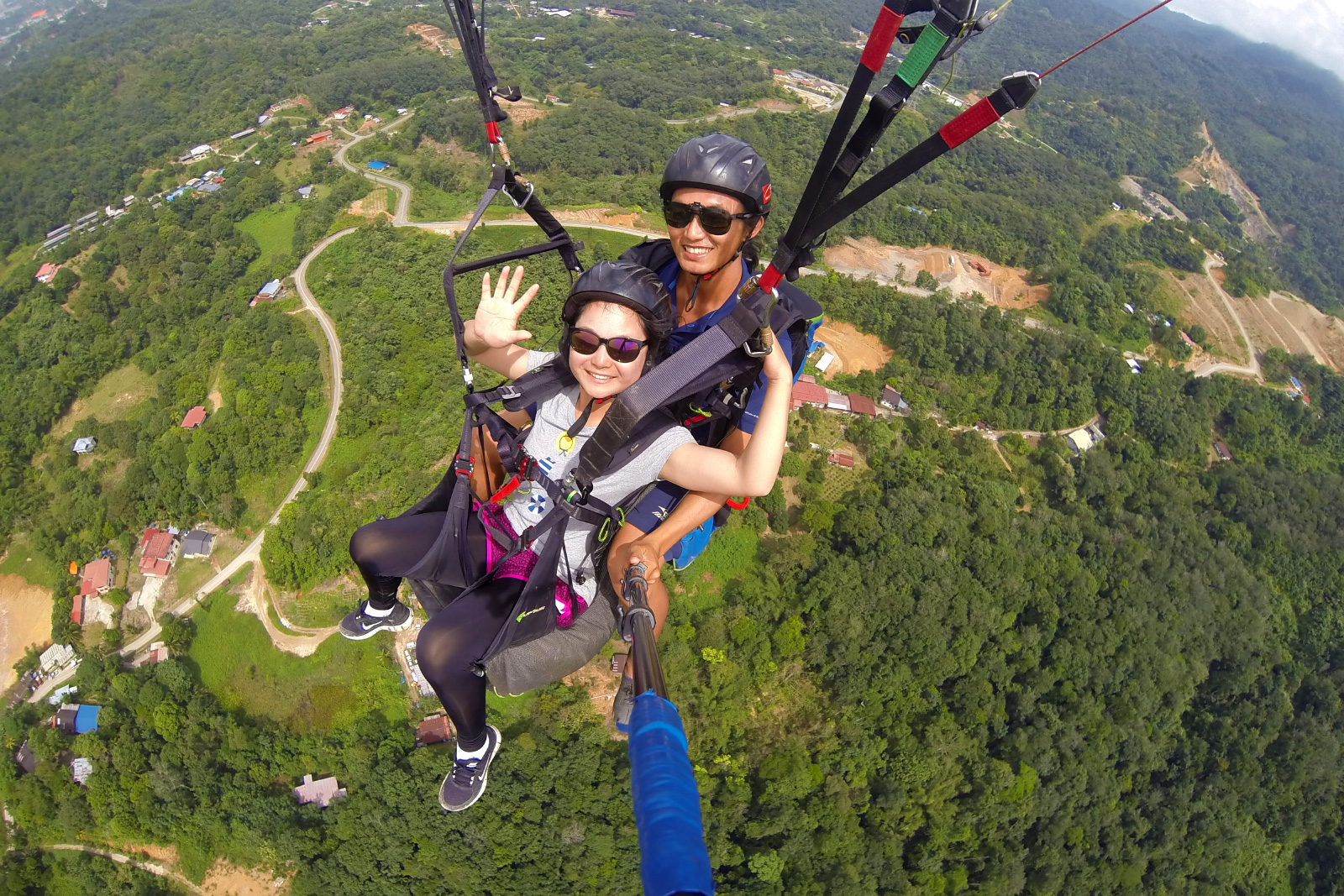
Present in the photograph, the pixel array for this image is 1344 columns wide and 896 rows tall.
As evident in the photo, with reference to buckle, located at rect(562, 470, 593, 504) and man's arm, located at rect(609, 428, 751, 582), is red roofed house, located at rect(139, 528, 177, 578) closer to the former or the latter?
man's arm, located at rect(609, 428, 751, 582)

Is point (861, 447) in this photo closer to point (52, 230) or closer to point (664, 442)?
point (664, 442)

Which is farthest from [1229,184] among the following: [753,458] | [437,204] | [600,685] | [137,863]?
[137,863]

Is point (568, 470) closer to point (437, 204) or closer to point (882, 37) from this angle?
point (882, 37)

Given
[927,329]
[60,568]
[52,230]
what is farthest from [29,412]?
[927,329]

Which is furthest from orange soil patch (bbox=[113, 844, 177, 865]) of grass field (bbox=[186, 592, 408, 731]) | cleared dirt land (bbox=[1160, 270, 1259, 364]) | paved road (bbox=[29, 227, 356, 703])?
cleared dirt land (bbox=[1160, 270, 1259, 364])

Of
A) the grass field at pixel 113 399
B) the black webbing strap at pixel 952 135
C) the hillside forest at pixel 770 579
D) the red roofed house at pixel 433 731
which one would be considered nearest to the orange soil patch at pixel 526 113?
the hillside forest at pixel 770 579
